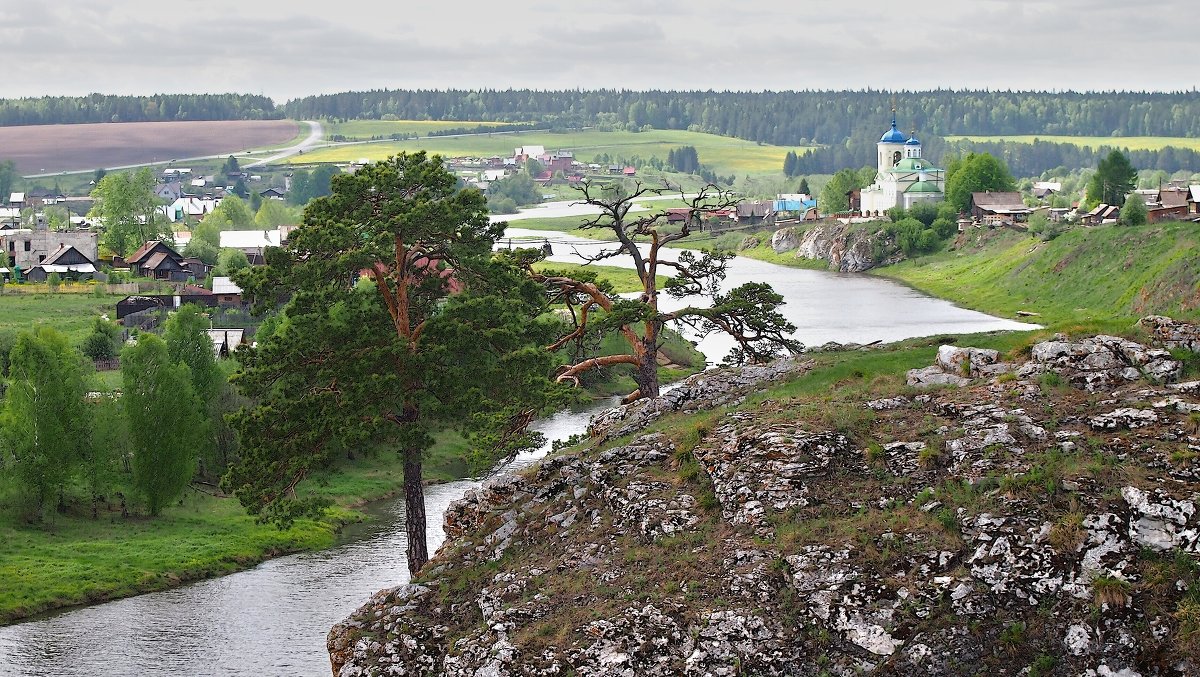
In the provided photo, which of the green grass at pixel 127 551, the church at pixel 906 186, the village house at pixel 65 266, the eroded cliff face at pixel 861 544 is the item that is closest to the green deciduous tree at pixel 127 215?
the village house at pixel 65 266

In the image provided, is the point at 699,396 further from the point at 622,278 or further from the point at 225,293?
the point at 622,278

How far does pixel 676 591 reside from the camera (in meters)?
26.2

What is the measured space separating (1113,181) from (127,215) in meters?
102

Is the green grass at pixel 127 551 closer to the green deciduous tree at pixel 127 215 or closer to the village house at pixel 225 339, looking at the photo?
the village house at pixel 225 339

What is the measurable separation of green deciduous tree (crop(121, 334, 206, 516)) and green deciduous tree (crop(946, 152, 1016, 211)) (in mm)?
131616

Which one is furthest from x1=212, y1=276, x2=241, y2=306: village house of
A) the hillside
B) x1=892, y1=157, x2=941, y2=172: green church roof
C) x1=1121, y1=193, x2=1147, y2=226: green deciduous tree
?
x1=892, y1=157, x2=941, y2=172: green church roof

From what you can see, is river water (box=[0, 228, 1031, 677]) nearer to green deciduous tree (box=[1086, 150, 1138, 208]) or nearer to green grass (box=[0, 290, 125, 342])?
green grass (box=[0, 290, 125, 342])

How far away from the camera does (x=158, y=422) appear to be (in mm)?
55844

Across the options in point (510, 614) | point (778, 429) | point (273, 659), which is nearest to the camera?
point (510, 614)

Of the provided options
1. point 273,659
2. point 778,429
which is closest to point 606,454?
point 778,429

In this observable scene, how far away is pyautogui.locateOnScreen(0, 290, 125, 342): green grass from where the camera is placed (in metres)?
93.2

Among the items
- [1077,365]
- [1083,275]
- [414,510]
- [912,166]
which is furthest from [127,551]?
[912,166]

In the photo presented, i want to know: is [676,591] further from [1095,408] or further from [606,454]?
[1095,408]

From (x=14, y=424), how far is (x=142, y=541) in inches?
260
